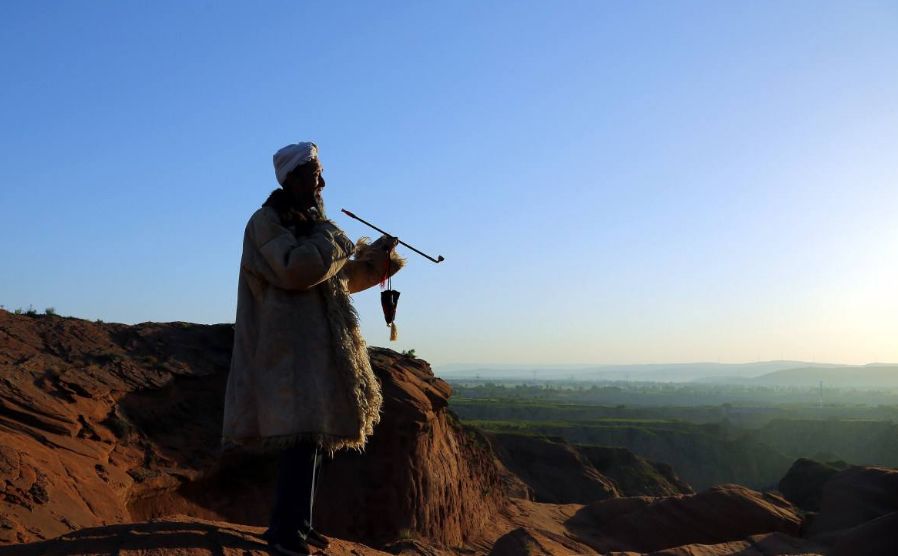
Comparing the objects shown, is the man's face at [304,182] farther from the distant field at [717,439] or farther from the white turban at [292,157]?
the distant field at [717,439]

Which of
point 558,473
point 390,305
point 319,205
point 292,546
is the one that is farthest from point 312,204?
point 558,473

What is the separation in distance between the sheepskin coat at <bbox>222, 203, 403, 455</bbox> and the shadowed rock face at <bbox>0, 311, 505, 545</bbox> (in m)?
2.49

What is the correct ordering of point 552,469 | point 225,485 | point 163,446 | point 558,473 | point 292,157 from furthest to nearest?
point 552,469 → point 558,473 → point 225,485 → point 163,446 → point 292,157

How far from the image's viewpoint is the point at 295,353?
4172 mm

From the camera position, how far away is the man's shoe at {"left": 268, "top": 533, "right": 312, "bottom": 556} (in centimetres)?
416

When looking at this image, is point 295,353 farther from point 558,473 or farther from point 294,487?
point 558,473

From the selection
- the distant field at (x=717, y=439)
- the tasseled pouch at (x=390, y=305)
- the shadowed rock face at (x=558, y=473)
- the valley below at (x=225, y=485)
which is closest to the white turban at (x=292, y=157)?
the tasseled pouch at (x=390, y=305)

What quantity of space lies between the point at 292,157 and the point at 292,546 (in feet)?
6.87

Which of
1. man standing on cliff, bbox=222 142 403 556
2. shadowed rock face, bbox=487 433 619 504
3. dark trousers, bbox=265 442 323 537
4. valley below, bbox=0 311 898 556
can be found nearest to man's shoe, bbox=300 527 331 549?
man standing on cliff, bbox=222 142 403 556

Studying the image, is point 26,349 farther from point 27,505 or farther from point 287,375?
point 287,375

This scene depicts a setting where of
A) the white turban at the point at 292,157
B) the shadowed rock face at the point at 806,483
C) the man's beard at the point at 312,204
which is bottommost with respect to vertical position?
the shadowed rock face at the point at 806,483

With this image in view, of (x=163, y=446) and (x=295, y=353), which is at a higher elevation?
(x=295, y=353)

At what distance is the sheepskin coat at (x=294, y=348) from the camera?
160 inches

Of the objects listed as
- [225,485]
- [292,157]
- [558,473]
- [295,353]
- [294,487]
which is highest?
[292,157]
